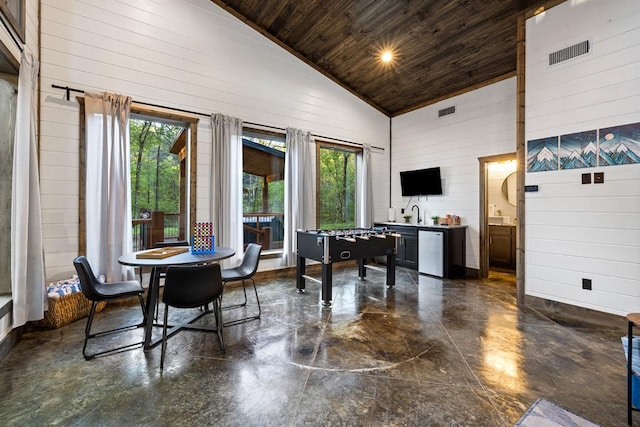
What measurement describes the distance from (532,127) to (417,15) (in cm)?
223

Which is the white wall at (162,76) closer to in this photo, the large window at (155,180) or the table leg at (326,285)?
the large window at (155,180)

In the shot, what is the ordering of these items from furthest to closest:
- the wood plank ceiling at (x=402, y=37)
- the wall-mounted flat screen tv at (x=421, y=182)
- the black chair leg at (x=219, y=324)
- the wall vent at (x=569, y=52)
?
the wall-mounted flat screen tv at (x=421, y=182), the wood plank ceiling at (x=402, y=37), the wall vent at (x=569, y=52), the black chair leg at (x=219, y=324)

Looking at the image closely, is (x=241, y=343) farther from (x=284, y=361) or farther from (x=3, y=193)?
(x=3, y=193)

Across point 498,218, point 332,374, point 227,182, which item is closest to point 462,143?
point 498,218

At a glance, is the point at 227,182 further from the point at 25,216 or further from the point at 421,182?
the point at 421,182

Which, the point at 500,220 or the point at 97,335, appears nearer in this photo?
the point at 97,335

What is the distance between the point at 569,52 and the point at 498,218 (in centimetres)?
363

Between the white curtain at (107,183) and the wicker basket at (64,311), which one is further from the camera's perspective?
the white curtain at (107,183)

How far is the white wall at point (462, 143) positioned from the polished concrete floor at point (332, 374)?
8.25 feet

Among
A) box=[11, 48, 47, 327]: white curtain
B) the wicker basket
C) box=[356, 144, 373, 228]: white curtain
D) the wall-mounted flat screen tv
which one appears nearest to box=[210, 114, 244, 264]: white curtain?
the wicker basket

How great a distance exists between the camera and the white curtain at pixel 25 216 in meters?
2.61

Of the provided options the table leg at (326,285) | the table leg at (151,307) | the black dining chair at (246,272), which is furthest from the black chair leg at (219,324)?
the table leg at (326,285)

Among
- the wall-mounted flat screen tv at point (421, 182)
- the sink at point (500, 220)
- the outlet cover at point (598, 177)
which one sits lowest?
the sink at point (500, 220)

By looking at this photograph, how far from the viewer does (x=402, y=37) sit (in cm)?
449
